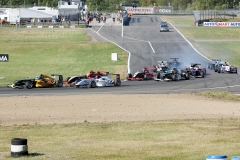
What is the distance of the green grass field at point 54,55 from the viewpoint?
69312mm

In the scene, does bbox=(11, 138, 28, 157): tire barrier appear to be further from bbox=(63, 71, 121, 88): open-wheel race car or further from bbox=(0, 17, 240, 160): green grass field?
bbox=(63, 71, 121, 88): open-wheel race car

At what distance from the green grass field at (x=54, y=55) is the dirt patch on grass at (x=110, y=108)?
15138 mm

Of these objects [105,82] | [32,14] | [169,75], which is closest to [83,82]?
[105,82]

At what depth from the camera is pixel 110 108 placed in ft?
121

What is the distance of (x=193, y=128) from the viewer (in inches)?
1113

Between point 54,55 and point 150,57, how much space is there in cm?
1351

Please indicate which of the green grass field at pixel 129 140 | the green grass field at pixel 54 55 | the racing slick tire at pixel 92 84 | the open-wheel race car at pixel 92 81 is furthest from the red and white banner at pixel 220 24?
the green grass field at pixel 129 140

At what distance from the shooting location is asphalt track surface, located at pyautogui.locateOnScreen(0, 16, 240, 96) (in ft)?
161

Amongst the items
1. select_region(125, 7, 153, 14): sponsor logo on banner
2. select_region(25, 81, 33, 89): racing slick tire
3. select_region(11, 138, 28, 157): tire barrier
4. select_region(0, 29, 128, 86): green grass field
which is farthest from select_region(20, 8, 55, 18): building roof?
select_region(11, 138, 28, 157): tire barrier

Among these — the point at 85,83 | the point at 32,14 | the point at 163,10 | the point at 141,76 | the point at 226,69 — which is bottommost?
the point at 226,69

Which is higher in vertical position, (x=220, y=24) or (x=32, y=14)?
(x=32, y=14)

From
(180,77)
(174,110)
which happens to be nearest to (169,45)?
(180,77)

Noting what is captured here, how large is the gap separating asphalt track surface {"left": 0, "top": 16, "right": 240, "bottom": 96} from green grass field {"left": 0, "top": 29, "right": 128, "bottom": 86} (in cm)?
306

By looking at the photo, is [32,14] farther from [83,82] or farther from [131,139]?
[131,139]
